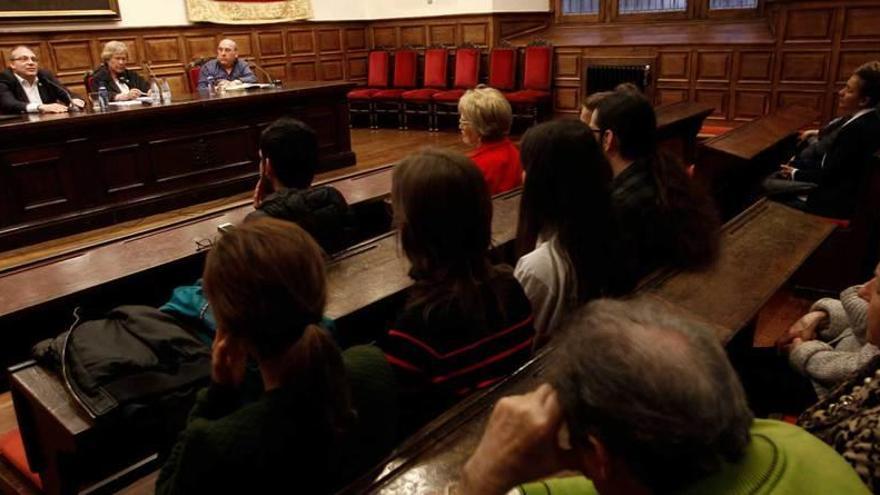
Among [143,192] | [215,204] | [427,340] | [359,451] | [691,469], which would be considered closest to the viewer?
[691,469]

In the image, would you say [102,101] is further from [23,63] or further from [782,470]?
[782,470]

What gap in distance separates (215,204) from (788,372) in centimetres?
491

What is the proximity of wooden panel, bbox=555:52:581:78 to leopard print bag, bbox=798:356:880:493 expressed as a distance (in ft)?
23.0

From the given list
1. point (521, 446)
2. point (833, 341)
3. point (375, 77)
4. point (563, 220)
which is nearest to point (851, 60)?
point (833, 341)

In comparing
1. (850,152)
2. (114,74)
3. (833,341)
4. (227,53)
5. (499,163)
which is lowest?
(833,341)

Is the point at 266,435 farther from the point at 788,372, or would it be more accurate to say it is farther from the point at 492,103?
the point at 492,103

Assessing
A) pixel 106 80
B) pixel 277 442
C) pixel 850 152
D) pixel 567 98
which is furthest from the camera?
pixel 567 98

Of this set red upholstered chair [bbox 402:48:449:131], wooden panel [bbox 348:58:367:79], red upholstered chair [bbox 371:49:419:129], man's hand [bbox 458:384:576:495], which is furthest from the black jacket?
wooden panel [bbox 348:58:367:79]

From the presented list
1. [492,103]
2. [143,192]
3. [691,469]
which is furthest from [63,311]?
[143,192]

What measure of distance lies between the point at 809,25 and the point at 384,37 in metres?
5.40

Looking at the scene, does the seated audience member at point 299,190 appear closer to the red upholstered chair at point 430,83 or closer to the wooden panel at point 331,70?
the red upholstered chair at point 430,83

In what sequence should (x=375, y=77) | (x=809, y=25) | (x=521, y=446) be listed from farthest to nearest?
(x=375, y=77) < (x=809, y=25) < (x=521, y=446)

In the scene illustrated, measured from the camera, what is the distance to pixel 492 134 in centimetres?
305

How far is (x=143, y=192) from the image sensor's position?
213 inches
